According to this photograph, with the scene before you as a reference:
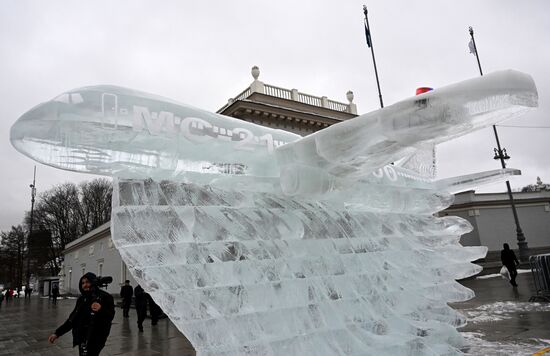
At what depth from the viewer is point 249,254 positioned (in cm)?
362

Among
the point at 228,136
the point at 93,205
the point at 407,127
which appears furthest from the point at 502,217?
the point at 93,205

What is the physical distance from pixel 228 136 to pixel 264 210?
35.0 inches

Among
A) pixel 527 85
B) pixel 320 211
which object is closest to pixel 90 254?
pixel 320 211

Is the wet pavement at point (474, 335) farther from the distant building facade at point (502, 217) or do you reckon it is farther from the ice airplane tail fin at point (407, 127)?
the distant building facade at point (502, 217)

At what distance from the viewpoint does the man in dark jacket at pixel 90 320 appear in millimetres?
4004

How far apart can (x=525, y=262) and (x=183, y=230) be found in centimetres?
2247

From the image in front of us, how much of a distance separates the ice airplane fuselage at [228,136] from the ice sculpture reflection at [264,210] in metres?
0.01

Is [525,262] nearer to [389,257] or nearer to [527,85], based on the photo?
[389,257]

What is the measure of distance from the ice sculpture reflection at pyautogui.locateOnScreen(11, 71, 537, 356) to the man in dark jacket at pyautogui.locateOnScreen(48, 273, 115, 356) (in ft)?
5.09

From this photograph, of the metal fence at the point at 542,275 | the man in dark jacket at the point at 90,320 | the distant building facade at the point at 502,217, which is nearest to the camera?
the man in dark jacket at the point at 90,320

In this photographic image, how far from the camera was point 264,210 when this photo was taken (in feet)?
12.9

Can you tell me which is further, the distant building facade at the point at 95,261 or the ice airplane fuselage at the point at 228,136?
the distant building facade at the point at 95,261

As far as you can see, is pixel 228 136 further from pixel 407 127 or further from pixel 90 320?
pixel 90 320

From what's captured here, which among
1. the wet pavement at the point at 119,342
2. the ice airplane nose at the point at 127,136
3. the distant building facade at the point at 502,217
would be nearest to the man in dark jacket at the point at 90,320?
the ice airplane nose at the point at 127,136
